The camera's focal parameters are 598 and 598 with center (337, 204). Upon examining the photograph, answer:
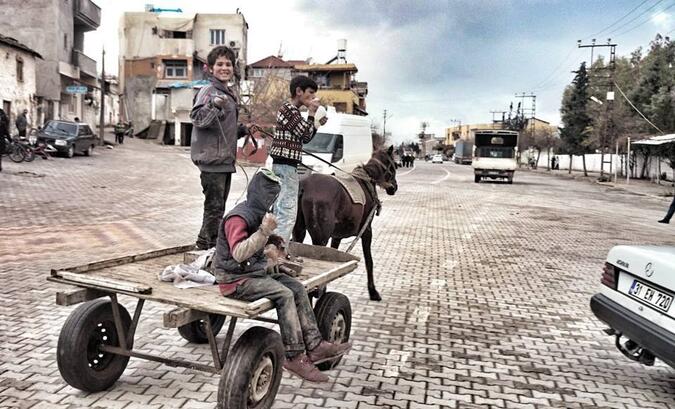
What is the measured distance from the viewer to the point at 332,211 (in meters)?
6.82

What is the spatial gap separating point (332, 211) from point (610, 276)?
2.96 metres

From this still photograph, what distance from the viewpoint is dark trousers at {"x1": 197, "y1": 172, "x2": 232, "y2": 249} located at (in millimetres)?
5594

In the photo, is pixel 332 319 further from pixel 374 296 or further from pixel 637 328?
pixel 374 296

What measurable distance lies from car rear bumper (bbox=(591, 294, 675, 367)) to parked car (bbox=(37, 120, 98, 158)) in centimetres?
2652

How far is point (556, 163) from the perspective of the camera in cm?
6869

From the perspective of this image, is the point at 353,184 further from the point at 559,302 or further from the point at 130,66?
the point at 130,66

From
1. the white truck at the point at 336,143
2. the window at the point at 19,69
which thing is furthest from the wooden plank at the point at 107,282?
the window at the point at 19,69

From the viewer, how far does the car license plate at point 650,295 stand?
174 inches

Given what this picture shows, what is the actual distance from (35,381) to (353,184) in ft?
13.2

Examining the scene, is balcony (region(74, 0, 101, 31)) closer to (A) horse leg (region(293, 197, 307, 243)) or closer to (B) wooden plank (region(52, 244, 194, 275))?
(A) horse leg (region(293, 197, 307, 243))

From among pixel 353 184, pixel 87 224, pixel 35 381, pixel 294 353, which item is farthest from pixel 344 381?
pixel 87 224

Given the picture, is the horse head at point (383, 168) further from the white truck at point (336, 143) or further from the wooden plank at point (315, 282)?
the white truck at point (336, 143)

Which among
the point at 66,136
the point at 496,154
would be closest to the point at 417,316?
the point at 66,136

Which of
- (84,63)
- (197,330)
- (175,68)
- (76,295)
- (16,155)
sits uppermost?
(175,68)
